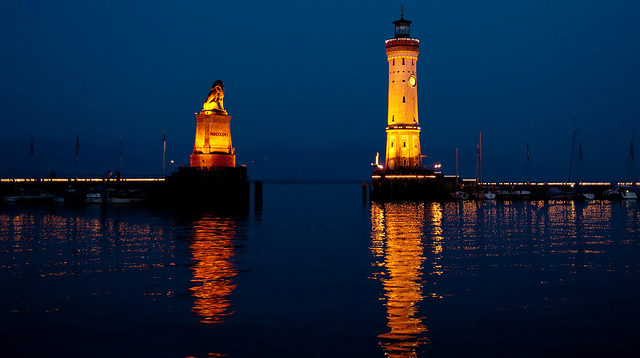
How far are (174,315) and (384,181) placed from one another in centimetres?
9169

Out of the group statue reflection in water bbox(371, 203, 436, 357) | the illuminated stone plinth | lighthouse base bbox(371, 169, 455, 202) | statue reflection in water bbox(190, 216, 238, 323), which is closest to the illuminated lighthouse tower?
lighthouse base bbox(371, 169, 455, 202)

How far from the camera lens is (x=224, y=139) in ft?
311

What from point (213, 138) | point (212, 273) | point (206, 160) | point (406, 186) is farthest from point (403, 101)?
point (212, 273)

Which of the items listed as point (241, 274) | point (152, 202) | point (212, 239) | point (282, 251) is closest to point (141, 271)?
point (241, 274)

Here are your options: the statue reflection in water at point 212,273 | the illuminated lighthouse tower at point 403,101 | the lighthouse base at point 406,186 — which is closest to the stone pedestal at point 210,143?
the lighthouse base at point 406,186

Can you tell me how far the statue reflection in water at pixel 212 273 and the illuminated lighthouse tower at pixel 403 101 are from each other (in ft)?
215

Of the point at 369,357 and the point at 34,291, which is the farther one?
the point at 34,291

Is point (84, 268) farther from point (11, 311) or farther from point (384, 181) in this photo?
point (384, 181)

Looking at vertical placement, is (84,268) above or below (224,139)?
below

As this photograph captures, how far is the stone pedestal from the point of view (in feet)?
305

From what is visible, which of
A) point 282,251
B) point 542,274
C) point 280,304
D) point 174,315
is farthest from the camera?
point 282,251

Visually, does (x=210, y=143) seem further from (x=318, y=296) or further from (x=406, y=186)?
(x=318, y=296)

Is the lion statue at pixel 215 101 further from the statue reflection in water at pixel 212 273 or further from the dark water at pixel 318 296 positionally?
the dark water at pixel 318 296

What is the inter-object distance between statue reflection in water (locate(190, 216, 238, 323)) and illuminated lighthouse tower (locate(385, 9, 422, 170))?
65.6 meters
